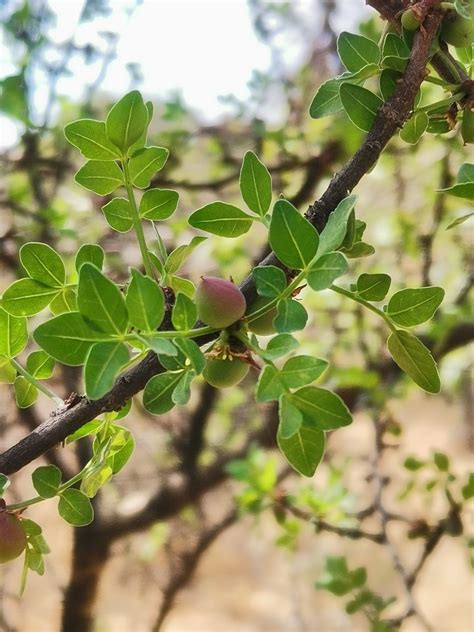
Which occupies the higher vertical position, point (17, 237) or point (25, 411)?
point (17, 237)

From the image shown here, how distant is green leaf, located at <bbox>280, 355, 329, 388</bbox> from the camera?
0.85 ft

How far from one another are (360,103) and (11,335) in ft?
0.60

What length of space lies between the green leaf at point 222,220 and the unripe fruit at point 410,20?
4.0 inches

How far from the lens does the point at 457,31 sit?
31 centimetres

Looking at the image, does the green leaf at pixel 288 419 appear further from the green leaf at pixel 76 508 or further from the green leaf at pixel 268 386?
the green leaf at pixel 76 508

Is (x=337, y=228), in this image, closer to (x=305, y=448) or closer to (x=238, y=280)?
(x=305, y=448)

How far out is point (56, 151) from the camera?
1.09 metres

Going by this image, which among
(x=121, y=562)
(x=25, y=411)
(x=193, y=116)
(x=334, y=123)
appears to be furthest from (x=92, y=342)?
(x=121, y=562)

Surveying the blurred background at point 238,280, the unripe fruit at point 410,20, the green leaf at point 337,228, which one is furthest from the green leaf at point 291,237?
the blurred background at point 238,280

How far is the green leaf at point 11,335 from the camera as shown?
339mm

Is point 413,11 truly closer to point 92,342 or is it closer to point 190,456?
point 92,342

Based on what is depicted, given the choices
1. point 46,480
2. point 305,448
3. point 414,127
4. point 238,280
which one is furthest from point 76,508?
point 238,280

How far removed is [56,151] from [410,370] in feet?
2.94

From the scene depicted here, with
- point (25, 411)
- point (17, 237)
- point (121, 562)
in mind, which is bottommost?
point (121, 562)
